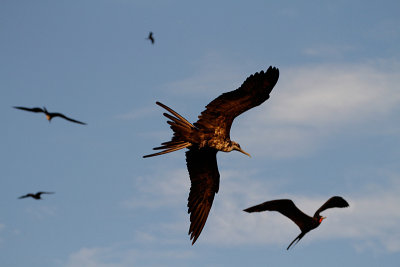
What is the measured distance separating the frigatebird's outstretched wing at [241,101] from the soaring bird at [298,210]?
12.0ft

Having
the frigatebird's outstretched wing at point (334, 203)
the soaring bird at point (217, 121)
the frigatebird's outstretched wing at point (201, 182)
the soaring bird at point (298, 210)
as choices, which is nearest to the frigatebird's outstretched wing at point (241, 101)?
the soaring bird at point (217, 121)

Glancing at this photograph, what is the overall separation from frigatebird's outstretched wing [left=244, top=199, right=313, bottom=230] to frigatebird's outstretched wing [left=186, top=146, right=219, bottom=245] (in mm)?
4074

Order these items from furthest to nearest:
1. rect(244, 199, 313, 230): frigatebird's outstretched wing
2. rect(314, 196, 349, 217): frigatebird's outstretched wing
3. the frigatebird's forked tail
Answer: the frigatebird's forked tail, rect(314, 196, 349, 217): frigatebird's outstretched wing, rect(244, 199, 313, 230): frigatebird's outstretched wing

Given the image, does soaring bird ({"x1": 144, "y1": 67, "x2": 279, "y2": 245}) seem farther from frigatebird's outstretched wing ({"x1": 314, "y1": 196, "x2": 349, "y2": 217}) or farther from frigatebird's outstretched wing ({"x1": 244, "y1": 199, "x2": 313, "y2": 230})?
frigatebird's outstretched wing ({"x1": 314, "y1": 196, "x2": 349, "y2": 217})

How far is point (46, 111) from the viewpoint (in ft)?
38.6

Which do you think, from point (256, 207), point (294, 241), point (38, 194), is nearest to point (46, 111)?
point (38, 194)

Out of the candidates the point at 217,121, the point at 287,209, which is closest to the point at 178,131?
the point at 217,121

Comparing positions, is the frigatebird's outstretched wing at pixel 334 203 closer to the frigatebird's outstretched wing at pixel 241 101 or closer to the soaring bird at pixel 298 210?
the soaring bird at pixel 298 210

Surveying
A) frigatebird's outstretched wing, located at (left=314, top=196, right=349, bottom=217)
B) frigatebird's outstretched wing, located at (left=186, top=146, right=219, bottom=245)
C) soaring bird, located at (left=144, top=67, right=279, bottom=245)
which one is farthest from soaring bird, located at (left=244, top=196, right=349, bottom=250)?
frigatebird's outstretched wing, located at (left=186, top=146, right=219, bottom=245)

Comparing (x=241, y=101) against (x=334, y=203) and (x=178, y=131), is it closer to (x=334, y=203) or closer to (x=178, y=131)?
(x=178, y=131)

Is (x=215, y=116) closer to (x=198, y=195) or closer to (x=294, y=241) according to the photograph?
(x=198, y=195)

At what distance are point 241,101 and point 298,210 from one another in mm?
3908

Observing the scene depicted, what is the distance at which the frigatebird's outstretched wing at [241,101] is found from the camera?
47.6ft

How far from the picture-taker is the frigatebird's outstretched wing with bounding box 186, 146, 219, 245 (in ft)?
51.3
